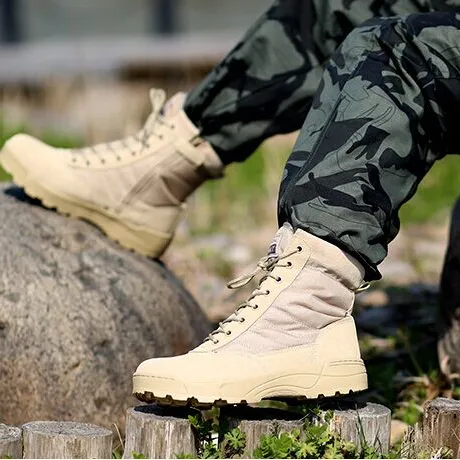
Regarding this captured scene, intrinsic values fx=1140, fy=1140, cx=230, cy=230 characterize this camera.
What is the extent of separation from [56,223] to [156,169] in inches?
13.8

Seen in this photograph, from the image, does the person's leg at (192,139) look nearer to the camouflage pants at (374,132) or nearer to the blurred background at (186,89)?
the camouflage pants at (374,132)

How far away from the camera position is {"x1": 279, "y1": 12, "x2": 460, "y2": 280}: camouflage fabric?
256 centimetres

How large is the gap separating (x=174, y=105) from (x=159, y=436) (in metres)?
1.42

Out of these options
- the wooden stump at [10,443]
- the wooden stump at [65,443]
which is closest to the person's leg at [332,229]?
the wooden stump at [65,443]

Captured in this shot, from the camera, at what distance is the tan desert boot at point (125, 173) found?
3.49 m

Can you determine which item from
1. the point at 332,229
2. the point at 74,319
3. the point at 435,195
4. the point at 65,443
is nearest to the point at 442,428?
the point at 332,229

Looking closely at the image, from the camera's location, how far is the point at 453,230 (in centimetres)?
363

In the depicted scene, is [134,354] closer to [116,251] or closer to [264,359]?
[116,251]

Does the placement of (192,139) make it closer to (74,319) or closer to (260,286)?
(74,319)

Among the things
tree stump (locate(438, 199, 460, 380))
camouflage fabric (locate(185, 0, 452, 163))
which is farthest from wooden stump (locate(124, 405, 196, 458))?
tree stump (locate(438, 199, 460, 380))

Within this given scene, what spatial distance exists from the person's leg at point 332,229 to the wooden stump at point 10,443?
280 mm

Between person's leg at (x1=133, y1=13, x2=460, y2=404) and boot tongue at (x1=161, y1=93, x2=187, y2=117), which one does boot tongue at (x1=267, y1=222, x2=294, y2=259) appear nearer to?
person's leg at (x1=133, y1=13, x2=460, y2=404)

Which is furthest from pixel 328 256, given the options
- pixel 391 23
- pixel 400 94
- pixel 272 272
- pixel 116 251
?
pixel 116 251

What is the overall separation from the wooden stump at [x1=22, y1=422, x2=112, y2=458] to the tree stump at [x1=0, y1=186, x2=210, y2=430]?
67 centimetres
